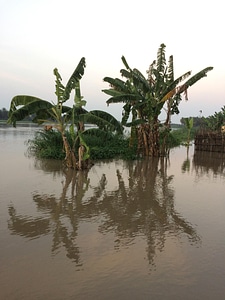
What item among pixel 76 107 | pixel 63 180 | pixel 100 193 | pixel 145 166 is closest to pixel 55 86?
pixel 76 107

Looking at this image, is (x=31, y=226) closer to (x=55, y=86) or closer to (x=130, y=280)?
(x=130, y=280)

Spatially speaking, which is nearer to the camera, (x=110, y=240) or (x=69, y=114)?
(x=110, y=240)

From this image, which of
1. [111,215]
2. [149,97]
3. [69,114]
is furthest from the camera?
[149,97]

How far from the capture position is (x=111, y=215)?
575 cm

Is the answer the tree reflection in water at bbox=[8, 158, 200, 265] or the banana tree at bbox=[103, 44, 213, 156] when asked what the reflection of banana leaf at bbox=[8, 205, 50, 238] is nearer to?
the tree reflection in water at bbox=[8, 158, 200, 265]

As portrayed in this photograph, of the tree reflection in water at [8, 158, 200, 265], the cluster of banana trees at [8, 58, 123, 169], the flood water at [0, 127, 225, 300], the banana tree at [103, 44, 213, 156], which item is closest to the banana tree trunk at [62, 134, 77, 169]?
the cluster of banana trees at [8, 58, 123, 169]

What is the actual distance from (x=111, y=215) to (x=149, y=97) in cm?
978

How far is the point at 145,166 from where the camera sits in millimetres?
12453

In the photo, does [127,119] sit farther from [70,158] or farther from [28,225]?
[28,225]

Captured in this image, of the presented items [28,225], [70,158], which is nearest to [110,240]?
[28,225]

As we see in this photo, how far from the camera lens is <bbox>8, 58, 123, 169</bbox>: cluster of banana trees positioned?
975 centimetres

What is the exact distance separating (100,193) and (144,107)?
8637 millimetres

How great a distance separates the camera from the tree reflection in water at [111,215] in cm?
Answer: 454

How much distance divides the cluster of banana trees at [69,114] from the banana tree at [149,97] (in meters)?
3.41
